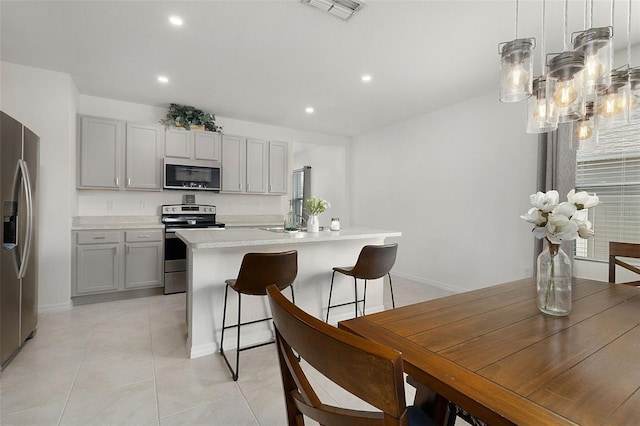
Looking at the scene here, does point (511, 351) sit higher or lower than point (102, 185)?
lower

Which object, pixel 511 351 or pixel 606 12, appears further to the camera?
pixel 606 12

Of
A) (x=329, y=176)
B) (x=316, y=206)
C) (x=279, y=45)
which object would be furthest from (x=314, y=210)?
(x=329, y=176)

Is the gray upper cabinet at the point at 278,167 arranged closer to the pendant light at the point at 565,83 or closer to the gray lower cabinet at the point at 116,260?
the gray lower cabinet at the point at 116,260

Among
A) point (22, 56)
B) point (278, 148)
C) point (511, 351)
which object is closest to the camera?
point (511, 351)

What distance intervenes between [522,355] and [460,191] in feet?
11.8

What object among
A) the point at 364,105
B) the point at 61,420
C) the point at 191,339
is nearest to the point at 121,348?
the point at 191,339

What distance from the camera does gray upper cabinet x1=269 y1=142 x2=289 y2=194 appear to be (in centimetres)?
501

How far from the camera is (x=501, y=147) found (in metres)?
3.64

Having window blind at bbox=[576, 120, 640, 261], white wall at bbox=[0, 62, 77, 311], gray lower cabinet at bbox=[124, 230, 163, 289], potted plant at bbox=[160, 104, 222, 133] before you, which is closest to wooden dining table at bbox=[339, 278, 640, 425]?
window blind at bbox=[576, 120, 640, 261]

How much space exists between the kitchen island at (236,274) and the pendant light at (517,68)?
5.31ft

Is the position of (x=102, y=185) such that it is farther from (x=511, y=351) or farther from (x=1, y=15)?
(x=511, y=351)

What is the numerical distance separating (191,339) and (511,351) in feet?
7.23

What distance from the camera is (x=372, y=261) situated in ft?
8.20

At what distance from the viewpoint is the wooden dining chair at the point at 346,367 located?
44 centimetres
